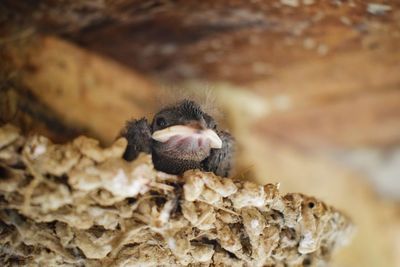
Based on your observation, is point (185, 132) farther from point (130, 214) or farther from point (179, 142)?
point (130, 214)

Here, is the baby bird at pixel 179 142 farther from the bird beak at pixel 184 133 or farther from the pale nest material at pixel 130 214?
the pale nest material at pixel 130 214

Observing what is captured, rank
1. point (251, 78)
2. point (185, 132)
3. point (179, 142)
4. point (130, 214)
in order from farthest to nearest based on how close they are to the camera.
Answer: point (251, 78) → point (179, 142) → point (185, 132) → point (130, 214)

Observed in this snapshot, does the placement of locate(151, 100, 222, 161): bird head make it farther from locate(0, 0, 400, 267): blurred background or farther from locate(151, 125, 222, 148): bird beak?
locate(0, 0, 400, 267): blurred background

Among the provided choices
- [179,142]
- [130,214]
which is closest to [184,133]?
[179,142]

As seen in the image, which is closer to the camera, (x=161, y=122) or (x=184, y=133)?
(x=184, y=133)

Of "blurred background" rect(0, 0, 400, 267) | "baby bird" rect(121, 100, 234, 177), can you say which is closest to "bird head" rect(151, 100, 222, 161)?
"baby bird" rect(121, 100, 234, 177)

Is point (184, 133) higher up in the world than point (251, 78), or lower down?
higher up

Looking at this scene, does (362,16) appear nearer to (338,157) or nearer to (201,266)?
(201,266)
